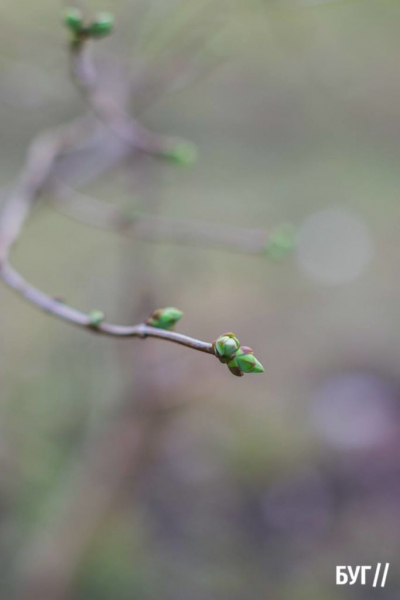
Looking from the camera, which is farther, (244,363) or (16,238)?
(16,238)

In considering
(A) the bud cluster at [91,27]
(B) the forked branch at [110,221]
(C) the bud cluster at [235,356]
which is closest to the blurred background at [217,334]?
(B) the forked branch at [110,221]

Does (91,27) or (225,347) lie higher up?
(91,27)

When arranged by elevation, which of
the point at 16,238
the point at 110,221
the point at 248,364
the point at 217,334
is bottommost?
the point at 248,364

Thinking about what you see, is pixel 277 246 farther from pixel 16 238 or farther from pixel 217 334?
pixel 217 334

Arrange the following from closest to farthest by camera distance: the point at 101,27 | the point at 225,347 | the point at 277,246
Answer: the point at 225,347, the point at 101,27, the point at 277,246

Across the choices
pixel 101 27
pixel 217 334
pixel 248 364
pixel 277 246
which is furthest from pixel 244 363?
pixel 217 334

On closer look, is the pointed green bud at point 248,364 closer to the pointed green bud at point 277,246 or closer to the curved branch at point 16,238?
the curved branch at point 16,238

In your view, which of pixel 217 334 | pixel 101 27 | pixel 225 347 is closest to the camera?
pixel 225 347

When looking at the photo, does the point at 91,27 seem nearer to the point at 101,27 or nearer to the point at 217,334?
the point at 101,27
